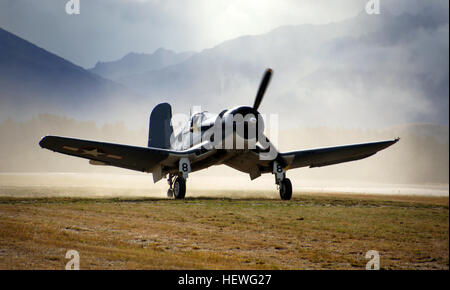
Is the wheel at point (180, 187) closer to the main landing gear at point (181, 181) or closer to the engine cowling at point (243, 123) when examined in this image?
the main landing gear at point (181, 181)

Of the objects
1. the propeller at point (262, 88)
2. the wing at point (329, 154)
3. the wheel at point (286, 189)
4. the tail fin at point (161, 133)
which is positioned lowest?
the wheel at point (286, 189)

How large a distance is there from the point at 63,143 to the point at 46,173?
4.58 ft

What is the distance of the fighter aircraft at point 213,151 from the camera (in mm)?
11648

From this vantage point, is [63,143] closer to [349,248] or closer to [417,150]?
[349,248]

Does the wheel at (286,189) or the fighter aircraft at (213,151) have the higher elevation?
the fighter aircraft at (213,151)

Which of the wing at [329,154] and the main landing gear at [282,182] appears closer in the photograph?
the main landing gear at [282,182]

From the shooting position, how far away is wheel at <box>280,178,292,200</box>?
42.7 ft

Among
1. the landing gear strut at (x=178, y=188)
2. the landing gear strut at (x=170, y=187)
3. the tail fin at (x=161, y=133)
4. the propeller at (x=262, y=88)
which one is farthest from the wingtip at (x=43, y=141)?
the landing gear strut at (x=170, y=187)

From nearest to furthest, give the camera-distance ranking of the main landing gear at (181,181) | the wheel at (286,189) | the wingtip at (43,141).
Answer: the wingtip at (43,141), the main landing gear at (181,181), the wheel at (286,189)

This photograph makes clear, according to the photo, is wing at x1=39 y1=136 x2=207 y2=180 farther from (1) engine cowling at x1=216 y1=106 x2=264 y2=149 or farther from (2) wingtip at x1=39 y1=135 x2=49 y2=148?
(2) wingtip at x1=39 y1=135 x2=49 y2=148


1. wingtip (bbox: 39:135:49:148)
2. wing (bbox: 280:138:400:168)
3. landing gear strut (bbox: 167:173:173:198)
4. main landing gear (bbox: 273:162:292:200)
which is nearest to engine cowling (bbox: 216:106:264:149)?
main landing gear (bbox: 273:162:292:200)

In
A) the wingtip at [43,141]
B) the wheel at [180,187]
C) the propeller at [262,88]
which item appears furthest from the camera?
the wheel at [180,187]

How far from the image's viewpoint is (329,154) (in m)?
14.8

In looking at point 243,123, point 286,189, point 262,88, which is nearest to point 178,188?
point 243,123
